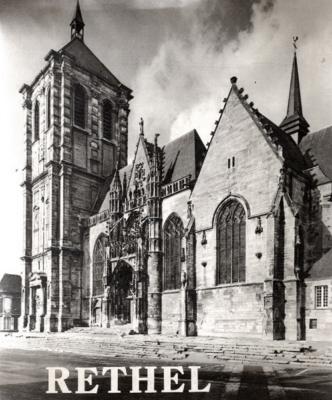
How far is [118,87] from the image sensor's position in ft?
128

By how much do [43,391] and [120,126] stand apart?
30834mm

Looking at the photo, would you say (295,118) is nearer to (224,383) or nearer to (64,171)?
(64,171)

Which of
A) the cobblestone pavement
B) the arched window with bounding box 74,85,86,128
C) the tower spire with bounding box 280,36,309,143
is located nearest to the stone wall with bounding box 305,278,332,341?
the cobblestone pavement

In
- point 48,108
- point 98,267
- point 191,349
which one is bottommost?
point 191,349

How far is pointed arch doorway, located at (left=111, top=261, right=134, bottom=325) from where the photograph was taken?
27875 mm

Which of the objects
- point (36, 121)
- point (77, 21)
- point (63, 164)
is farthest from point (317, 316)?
point (36, 121)

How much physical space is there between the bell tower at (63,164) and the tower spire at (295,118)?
577 inches

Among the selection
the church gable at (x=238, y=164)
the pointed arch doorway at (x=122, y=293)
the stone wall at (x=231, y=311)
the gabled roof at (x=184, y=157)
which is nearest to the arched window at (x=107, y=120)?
the gabled roof at (x=184, y=157)

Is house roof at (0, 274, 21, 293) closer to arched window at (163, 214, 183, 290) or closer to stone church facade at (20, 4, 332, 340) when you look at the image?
stone church facade at (20, 4, 332, 340)

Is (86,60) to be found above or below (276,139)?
above

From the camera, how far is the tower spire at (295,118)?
2617 cm

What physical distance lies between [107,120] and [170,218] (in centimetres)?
1642

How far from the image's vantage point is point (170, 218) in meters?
25.2

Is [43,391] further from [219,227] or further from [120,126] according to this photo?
[120,126]
